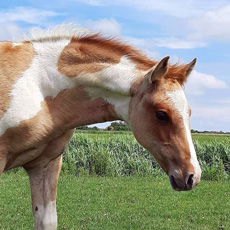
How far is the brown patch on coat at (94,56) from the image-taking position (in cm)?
386

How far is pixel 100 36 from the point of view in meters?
4.05

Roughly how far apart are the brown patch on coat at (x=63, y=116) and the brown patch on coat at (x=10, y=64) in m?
0.30

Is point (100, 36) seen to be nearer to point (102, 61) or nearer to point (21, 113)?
point (102, 61)

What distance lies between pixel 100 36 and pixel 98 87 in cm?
52

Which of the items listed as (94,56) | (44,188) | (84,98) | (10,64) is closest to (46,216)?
(44,188)

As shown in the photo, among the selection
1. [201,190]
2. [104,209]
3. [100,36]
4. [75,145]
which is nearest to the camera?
[100,36]

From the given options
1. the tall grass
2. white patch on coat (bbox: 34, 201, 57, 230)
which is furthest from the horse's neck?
the tall grass

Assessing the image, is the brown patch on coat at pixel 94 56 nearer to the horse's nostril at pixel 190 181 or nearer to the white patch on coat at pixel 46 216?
the horse's nostril at pixel 190 181

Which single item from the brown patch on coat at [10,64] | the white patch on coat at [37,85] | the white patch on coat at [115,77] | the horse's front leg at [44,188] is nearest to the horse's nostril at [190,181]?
the white patch on coat at [115,77]

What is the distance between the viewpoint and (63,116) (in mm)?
3836

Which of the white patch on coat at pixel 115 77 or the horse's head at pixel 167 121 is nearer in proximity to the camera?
the horse's head at pixel 167 121

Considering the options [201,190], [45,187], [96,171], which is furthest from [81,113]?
[96,171]

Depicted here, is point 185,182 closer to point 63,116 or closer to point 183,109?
point 183,109

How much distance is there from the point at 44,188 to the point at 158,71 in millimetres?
1596
